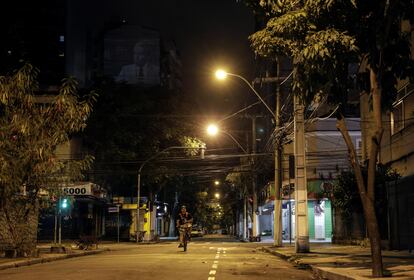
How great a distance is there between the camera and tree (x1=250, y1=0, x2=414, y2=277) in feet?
37.9

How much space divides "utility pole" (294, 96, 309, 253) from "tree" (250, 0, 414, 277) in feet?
36.9

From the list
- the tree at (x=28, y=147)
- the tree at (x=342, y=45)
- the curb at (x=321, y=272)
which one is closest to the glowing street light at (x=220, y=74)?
the tree at (x=28, y=147)

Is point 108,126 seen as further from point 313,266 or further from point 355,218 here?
point 313,266

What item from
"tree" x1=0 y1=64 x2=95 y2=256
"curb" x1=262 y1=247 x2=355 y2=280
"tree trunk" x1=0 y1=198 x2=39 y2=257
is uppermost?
"tree" x1=0 y1=64 x2=95 y2=256

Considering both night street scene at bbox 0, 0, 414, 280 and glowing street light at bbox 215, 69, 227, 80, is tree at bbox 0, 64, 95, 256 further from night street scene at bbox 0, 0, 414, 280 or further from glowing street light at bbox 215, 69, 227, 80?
glowing street light at bbox 215, 69, 227, 80

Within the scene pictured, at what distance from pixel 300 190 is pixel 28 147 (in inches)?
437

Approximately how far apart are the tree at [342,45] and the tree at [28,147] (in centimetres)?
1208

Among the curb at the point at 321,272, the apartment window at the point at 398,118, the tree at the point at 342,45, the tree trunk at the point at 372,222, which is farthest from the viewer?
the apartment window at the point at 398,118

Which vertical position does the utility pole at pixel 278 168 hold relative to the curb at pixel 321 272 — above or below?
above

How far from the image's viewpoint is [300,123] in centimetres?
2500

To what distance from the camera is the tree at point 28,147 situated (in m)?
21.9

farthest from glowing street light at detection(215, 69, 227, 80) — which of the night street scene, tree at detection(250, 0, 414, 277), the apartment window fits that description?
tree at detection(250, 0, 414, 277)

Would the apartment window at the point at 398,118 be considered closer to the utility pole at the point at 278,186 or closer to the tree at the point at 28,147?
the utility pole at the point at 278,186

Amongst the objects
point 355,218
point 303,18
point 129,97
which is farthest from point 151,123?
point 303,18
